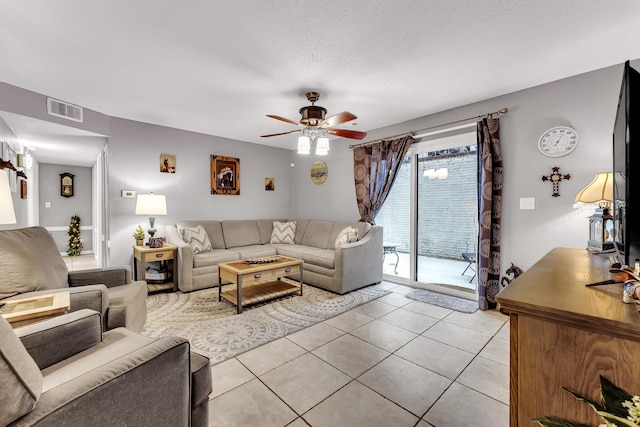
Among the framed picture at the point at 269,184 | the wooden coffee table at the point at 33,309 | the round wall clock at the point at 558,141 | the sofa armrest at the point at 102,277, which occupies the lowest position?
the sofa armrest at the point at 102,277

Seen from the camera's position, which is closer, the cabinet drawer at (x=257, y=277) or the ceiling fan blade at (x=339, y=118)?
the ceiling fan blade at (x=339, y=118)

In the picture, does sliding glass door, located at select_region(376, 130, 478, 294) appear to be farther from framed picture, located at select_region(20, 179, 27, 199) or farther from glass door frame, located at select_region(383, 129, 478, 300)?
framed picture, located at select_region(20, 179, 27, 199)

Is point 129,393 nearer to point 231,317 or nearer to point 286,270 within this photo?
point 231,317

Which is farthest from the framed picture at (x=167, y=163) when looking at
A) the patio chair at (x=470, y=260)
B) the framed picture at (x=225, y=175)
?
the patio chair at (x=470, y=260)

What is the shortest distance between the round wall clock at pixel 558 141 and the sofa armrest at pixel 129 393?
11.6 feet

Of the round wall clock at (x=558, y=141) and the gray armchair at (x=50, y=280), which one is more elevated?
the round wall clock at (x=558, y=141)

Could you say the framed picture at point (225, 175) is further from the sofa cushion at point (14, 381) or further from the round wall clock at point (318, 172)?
the sofa cushion at point (14, 381)

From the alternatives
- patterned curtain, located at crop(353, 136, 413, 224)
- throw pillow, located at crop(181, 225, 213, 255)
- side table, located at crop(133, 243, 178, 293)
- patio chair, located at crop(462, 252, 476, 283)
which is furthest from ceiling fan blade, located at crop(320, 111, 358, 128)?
side table, located at crop(133, 243, 178, 293)

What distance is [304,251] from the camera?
425cm

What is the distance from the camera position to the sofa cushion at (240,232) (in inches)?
184

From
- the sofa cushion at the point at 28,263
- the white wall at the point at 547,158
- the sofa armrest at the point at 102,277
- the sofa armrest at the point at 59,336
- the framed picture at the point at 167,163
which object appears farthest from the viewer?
the framed picture at the point at 167,163

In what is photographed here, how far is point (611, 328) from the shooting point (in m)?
0.73

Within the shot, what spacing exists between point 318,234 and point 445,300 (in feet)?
7.37

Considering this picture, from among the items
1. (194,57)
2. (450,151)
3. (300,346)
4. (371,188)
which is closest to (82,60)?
(194,57)
